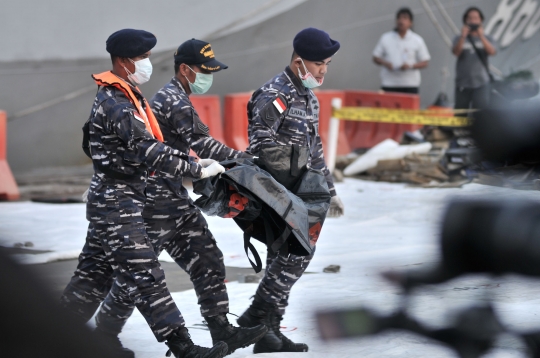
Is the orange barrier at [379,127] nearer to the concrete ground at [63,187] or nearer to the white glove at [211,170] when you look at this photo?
the concrete ground at [63,187]

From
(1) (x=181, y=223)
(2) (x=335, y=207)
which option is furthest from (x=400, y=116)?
(1) (x=181, y=223)

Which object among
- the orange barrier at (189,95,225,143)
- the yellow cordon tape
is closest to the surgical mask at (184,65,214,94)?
the orange barrier at (189,95,225,143)

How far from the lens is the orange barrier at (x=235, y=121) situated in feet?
37.2

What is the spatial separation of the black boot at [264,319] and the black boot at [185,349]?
538 millimetres

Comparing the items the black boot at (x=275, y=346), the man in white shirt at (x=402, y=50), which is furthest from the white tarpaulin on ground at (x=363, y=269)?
the man in white shirt at (x=402, y=50)

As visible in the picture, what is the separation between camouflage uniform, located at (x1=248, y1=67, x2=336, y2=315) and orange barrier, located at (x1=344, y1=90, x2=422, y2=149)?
25.6 ft

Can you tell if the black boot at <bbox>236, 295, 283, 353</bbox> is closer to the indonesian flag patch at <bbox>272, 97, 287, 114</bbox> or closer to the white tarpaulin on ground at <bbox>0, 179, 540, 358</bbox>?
the white tarpaulin on ground at <bbox>0, 179, 540, 358</bbox>

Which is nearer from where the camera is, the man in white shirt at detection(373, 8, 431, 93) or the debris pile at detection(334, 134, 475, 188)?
the debris pile at detection(334, 134, 475, 188)

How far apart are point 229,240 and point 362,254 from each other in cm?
126

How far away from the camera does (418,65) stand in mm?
12688

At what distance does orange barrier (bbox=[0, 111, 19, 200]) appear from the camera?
9.41m

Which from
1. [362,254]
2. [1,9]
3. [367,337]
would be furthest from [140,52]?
[1,9]

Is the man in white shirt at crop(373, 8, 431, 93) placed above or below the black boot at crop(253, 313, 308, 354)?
above

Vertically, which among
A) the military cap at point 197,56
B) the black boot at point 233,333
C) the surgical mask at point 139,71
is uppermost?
the military cap at point 197,56
